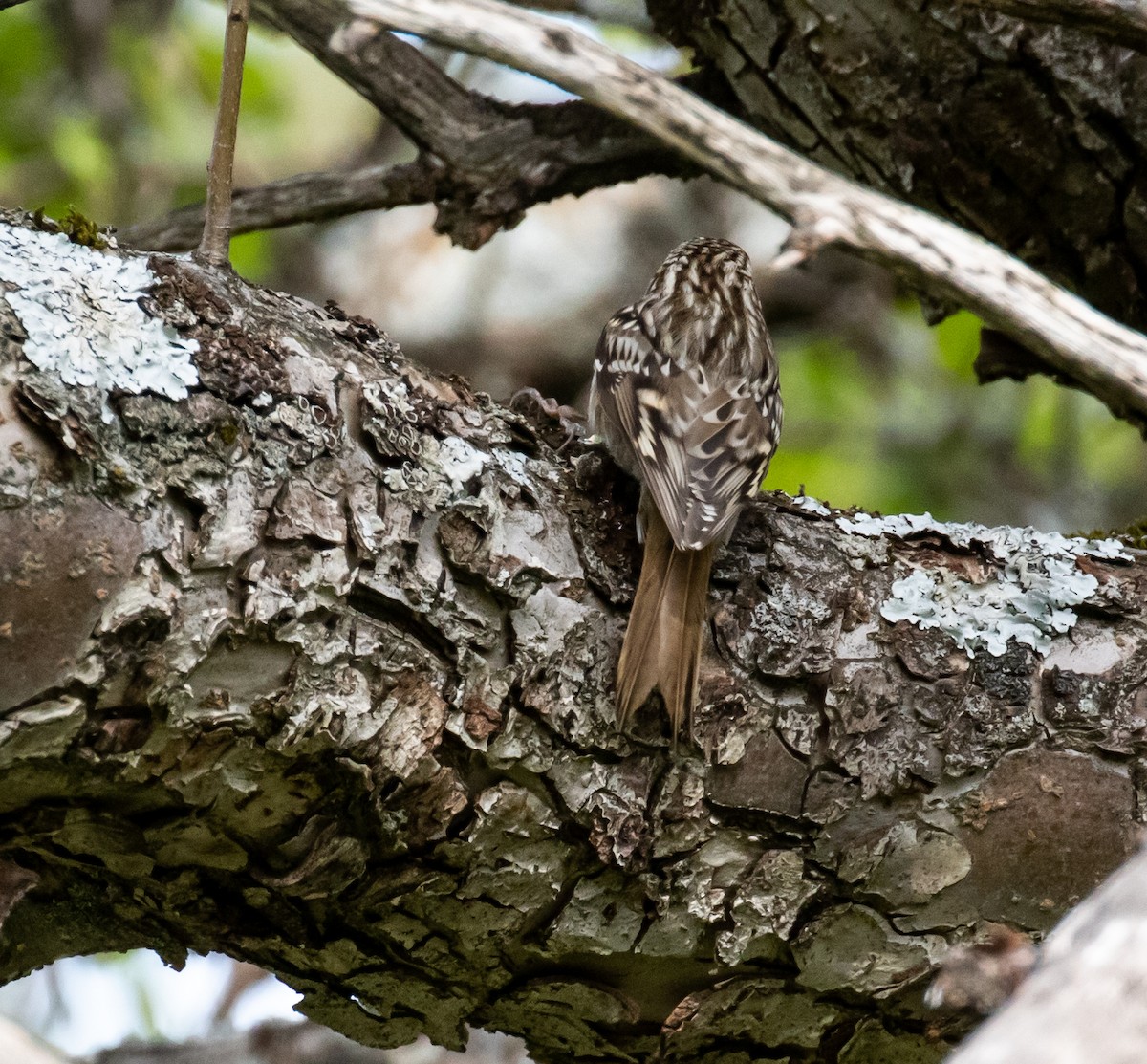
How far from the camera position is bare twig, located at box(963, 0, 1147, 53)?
2146mm

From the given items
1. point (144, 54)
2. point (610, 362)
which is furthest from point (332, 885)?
point (144, 54)

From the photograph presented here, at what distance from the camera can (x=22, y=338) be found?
5.63 feet

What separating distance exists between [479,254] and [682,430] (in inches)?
142

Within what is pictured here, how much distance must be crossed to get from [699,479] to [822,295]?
12.8ft

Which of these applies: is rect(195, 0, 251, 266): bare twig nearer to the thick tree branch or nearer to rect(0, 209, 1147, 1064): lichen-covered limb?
rect(0, 209, 1147, 1064): lichen-covered limb

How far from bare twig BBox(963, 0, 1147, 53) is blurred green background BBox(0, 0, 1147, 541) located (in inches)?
124

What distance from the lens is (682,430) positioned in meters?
2.65

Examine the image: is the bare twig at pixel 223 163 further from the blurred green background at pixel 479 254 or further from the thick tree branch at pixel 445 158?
the blurred green background at pixel 479 254

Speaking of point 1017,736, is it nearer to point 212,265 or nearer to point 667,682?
point 667,682

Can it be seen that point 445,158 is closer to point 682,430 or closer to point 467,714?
point 682,430

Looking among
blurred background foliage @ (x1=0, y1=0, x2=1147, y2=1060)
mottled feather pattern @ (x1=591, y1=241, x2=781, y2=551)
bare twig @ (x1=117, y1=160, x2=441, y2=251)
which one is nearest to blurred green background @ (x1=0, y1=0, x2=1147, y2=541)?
blurred background foliage @ (x1=0, y1=0, x2=1147, y2=1060)

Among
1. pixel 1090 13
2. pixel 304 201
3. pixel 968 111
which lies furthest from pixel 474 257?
pixel 1090 13

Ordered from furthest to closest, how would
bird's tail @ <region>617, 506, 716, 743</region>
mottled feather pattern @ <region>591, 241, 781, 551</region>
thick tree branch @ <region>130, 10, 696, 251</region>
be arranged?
thick tree branch @ <region>130, 10, 696, 251</region> → mottled feather pattern @ <region>591, 241, 781, 551</region> → bird's tail @ <region>617, 506, 716, 743</region>

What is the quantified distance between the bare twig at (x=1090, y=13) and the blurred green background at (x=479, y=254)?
315 centimetres
